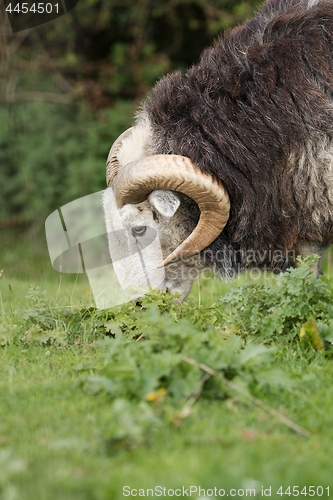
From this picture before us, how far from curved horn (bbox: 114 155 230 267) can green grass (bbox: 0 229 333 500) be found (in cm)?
63

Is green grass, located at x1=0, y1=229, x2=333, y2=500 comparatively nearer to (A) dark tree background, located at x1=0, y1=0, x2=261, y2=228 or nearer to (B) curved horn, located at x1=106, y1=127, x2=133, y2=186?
(B) curved horn, located at x1=106, y1=127, x2=133, y2=186

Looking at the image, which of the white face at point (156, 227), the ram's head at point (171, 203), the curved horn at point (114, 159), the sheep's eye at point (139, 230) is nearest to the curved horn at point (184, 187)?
the ram's head at point (171, 203)

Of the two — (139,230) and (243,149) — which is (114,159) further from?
(243,149)

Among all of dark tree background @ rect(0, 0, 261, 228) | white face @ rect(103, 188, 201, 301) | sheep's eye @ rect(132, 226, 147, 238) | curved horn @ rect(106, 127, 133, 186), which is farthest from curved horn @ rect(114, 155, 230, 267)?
dark tree background @ rect(0, 0, 261, 228)

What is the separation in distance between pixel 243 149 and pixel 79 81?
360 inches

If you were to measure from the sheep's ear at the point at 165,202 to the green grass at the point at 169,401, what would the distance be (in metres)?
0.77

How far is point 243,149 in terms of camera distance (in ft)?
17.8

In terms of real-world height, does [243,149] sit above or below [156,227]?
above

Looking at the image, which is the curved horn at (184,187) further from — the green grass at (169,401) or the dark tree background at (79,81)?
the dark tree background at (79,81)

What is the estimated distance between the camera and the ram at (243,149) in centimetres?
541

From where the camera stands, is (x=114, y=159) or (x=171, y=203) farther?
(x=114, y=159)

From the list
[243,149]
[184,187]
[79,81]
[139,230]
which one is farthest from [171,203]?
[79,81]

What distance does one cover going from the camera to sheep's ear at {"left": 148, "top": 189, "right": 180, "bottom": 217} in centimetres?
554

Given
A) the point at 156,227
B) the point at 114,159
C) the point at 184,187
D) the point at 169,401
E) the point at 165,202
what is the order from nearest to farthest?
the point at 169,401, the point at 184,187, the point at 165,202, the point at 156,227, the point at 114,159
